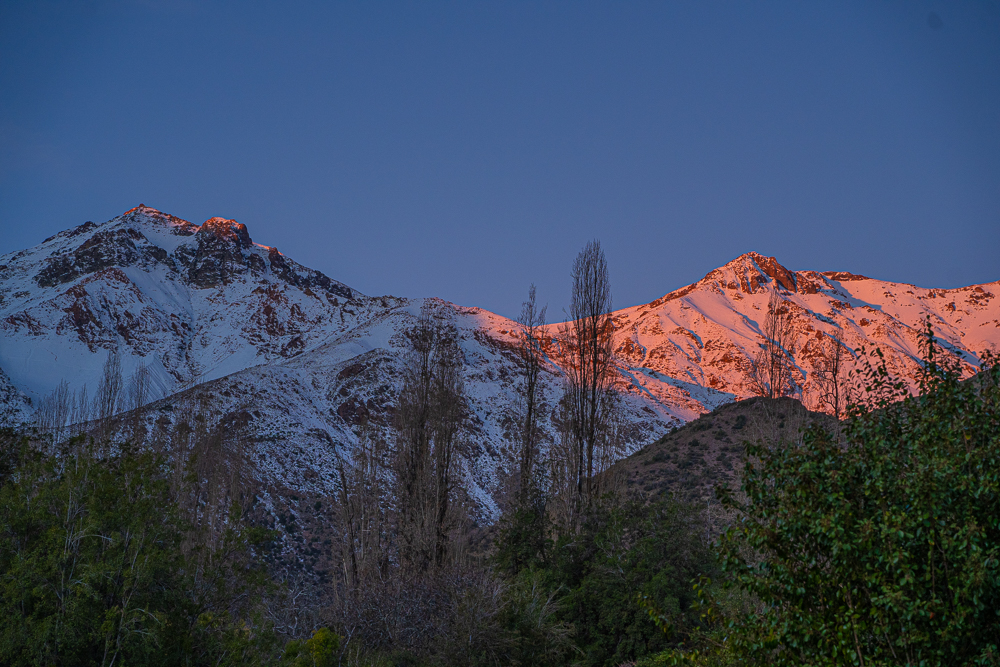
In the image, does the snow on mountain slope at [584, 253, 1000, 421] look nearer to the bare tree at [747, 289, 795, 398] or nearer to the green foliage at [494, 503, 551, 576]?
the bare tree at [747, 289, 795, 398]

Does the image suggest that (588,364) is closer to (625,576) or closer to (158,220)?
(625,576)

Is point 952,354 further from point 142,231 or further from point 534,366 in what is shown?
point 142,231

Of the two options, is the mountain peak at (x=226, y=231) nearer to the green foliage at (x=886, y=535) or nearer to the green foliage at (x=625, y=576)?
the green foliage at (x=625, y=576)

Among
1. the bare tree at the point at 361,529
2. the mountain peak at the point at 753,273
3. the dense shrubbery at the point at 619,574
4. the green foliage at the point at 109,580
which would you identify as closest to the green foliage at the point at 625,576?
the dense shrubbery at the point at 619,574

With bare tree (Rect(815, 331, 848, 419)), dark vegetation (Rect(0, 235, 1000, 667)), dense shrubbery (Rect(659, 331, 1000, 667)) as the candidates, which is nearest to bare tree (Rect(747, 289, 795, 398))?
dark vegetation (Rect(0, 235, 1000, 667))

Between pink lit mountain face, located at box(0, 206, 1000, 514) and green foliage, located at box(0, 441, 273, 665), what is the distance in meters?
34.9

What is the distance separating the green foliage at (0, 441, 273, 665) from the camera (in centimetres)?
1059

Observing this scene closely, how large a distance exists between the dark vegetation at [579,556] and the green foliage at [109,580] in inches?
1.6

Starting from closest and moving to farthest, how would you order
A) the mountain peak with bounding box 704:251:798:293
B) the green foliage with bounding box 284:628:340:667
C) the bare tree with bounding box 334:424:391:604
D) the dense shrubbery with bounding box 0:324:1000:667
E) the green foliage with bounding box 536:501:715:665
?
the dense shrubbery with bounding box 0:324:1000:667 < the green foliage with bounding box 284:628:340:667 < the green foliage with bounding box 536:501:715:665 < the bare tree with bounding box 334:424:391:604 < the mountain peak with bounding box 704:251:798:293

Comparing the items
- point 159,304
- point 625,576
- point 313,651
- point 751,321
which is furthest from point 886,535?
point 751,321

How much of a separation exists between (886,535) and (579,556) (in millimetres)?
14224

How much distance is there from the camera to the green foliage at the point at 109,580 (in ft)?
34.8

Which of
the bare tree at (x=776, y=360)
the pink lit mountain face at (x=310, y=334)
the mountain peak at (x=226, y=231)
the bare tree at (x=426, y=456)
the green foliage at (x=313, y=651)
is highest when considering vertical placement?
the mountain peak at (x=226, y=231)

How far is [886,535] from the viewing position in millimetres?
5441
